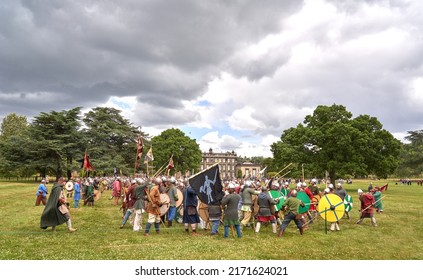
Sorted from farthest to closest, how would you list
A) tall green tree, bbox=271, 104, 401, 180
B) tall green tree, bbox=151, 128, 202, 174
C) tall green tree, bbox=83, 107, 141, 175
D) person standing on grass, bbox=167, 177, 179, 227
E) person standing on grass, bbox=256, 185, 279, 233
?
1. tall green tree, bbox=151, 128, 202, 174
2. tall green tree, bbox=83, 107, 141, 175
3. tall green tree, bbox=271, 104, 401, 180
4. person standing on grass, bbox=167, 177, 179, 227
5. person standing on grass, bbox=256, 185, 279, 233

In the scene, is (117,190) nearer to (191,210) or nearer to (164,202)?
(164,202)

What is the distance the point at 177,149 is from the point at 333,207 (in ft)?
211

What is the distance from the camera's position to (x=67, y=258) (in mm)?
7754

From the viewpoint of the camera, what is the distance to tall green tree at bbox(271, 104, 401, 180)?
37.8 metres

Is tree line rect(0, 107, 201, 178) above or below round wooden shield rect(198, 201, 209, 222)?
above

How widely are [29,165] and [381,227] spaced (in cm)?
4882

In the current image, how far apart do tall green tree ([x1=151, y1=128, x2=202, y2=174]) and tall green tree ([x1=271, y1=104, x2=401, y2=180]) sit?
35453mm

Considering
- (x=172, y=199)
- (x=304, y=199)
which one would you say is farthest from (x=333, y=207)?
(x=172, y=199)

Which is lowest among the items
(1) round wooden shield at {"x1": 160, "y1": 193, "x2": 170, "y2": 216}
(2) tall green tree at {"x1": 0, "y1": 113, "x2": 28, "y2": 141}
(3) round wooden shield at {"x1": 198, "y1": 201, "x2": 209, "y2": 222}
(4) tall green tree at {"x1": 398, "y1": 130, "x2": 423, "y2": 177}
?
(3) round wooden shield at {"x1": 198, "y1": 201, "x2": 209, "y2": 222}

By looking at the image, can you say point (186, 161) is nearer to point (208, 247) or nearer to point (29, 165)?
point (29, 165)

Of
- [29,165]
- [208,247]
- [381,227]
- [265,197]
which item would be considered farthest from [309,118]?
[29,165]

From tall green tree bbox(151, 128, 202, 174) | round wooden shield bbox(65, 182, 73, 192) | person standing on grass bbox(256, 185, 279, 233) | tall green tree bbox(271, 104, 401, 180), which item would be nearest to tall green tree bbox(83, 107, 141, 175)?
tall green tree bbox(151, 128, 202, 174)

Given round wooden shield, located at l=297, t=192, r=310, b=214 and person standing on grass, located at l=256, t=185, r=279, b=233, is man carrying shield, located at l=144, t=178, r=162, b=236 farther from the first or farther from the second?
round wooden shield, located at l=297, t=192, r=310, b=214

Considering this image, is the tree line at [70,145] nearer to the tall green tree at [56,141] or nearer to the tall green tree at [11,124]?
the tall green tree at [56,141]
